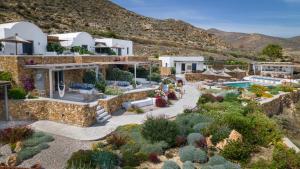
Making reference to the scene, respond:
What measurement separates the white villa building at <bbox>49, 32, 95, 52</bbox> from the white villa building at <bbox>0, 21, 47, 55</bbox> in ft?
10.4

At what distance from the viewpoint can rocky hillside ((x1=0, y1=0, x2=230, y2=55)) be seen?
56875mm

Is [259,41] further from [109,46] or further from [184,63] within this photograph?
[109,46]

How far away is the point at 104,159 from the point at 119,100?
8.88 meters

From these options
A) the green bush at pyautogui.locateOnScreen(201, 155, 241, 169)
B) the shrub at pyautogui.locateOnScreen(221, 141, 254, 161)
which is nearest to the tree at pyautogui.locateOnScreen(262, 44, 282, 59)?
the shrub at pyautogui.locateOnScreen(221, 141, 254, 161)

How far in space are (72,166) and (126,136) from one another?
3.65m

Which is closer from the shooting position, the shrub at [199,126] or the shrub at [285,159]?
the shrub at [285,159]

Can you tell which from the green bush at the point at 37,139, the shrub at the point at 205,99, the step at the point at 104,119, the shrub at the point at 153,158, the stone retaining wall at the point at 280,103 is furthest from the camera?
the stone retaining wall at the point at 280,103

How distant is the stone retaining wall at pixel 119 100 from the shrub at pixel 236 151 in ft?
26.0

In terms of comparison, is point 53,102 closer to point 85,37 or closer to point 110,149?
point 110,149

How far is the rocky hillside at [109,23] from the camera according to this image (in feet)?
187

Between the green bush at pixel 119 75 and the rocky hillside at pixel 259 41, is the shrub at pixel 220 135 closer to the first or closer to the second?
the green bush at pixel 119 75

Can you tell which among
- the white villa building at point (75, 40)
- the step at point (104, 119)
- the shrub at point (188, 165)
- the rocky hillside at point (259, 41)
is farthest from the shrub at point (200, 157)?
the rocky hillside at point (259, 41)

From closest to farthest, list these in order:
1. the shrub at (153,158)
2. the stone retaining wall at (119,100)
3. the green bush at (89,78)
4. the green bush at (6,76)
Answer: the shrub at (153,158), the green bush at (6,76), the stone retaining wall at (119,100), the green bush at (89,78)

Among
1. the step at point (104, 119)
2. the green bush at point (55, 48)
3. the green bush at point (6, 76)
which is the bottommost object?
the step at point (104, 119)
